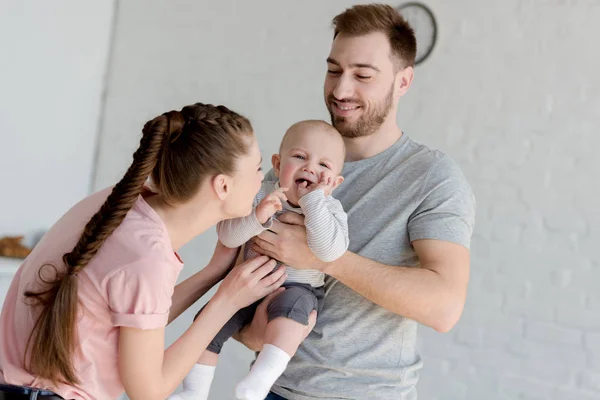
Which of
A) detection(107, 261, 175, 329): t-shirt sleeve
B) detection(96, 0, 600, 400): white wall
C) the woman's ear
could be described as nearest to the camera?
detection(107, 261, 175, 329): t-shirt sleeve

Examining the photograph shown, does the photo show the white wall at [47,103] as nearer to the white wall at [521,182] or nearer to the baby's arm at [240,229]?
the white wall at [521,182]

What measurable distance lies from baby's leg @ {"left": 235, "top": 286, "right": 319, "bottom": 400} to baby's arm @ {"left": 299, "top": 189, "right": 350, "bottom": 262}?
0.14 metres

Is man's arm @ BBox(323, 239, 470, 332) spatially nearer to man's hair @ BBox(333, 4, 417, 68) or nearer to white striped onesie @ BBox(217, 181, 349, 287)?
white striped onesie @ BBox(217, 181, 349, 287)

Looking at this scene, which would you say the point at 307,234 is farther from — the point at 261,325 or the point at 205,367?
the point at 205,367

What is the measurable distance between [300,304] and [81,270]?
1.97 feet

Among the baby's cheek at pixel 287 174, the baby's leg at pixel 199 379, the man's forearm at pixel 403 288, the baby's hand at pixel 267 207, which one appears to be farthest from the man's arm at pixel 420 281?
the baby's leg at pixel 199 379

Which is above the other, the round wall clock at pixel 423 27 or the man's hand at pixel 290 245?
the round wall clock at pixel 423 27

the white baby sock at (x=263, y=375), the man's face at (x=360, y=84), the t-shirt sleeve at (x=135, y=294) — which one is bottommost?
the white baby sock at (x=263, y=375)

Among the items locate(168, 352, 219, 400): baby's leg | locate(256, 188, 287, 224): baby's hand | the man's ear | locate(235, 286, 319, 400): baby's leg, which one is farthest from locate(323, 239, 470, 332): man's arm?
the man's ear

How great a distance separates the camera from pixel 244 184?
1.73 m

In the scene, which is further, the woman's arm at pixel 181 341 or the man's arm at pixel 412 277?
the man's arm at pixel 412 277

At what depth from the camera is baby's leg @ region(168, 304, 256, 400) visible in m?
1.94

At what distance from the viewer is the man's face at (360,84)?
2176 millimetres

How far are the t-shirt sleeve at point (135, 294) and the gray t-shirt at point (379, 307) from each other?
581 millimetres
